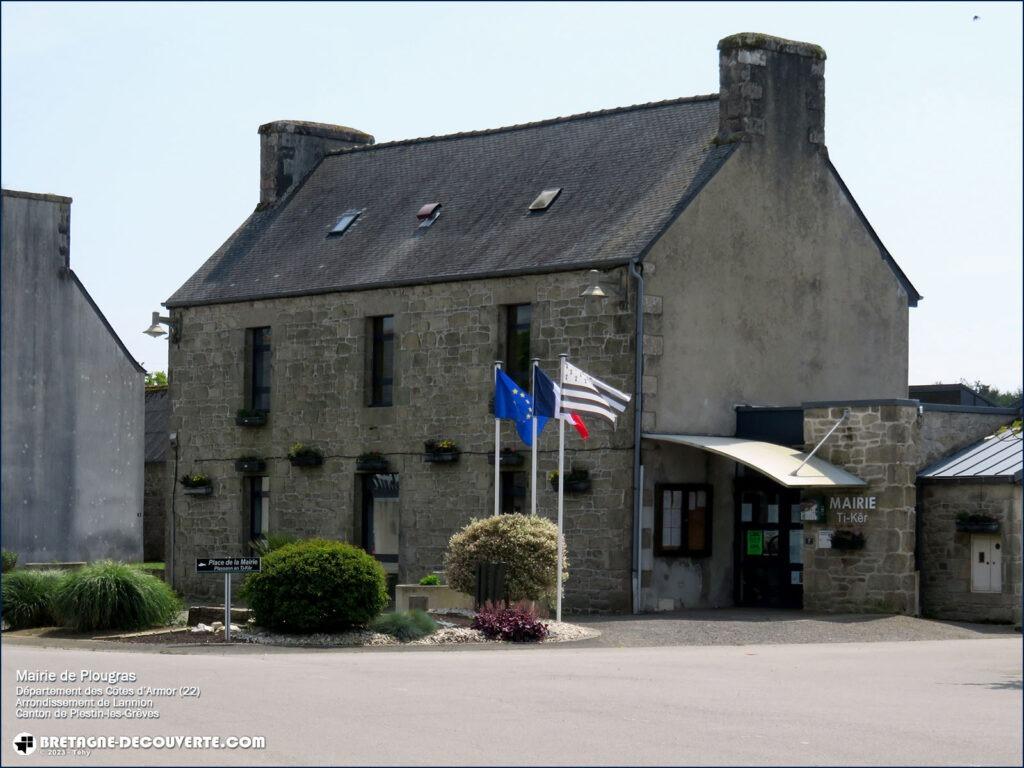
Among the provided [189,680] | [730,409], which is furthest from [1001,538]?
[189,680]

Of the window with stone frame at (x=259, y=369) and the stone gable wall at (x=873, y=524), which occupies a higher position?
the window with stone frame at (x=259, y=369)

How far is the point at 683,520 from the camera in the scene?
27656 millimetres

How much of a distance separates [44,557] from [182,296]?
6.41 meters

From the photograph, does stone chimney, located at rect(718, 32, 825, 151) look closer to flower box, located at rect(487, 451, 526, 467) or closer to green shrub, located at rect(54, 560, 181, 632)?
Result: flower box, located at rect(487, 451, 526, 467)

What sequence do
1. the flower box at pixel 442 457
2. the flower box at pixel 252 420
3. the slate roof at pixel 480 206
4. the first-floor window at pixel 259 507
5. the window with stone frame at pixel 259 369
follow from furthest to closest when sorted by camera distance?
the window with stone frame at pixel 259 369, the first-floor window at pixel 259 507, the flower box at pixel 252 420, the flower box at pixel 442 457, the slate roof at pixel 480 206

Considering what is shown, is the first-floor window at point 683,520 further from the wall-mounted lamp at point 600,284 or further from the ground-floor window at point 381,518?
the ground-floor window at point 381,518

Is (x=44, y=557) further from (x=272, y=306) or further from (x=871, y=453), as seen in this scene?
(x=871, y=453)

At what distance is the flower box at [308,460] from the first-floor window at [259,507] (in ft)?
3.89

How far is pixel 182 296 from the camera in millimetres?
34656

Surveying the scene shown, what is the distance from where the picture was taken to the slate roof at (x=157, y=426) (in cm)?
4400

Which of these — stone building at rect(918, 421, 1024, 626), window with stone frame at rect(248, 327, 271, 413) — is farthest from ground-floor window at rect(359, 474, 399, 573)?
stone building at rect(918, 421, 1024, 626)

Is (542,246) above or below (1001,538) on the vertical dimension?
above

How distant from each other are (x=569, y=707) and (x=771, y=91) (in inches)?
703

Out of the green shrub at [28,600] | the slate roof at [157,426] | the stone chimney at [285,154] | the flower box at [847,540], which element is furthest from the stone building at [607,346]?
the slate roof at [157,426]
